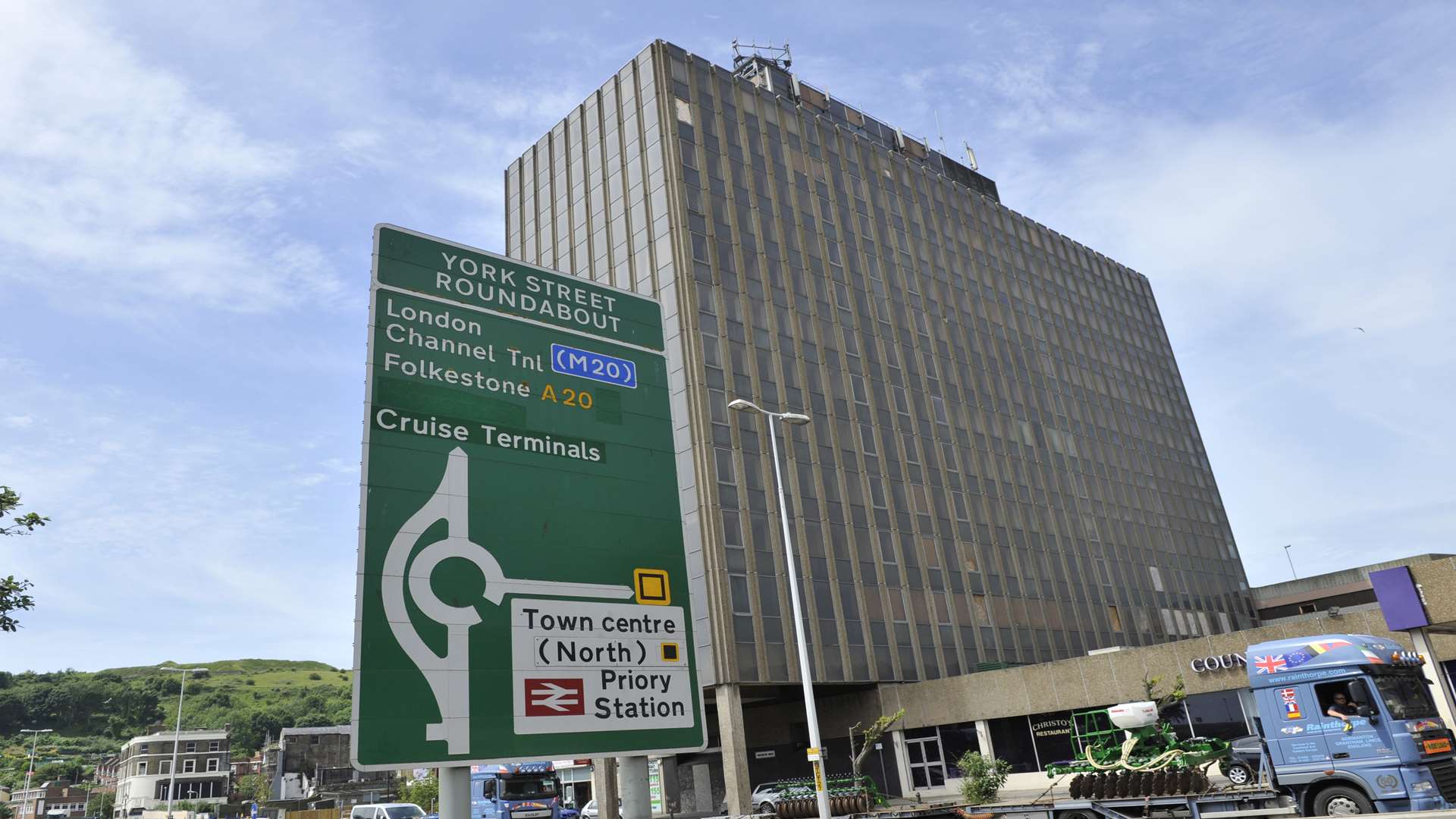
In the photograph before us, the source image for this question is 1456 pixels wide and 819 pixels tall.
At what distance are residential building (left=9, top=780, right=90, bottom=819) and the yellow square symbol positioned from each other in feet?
492

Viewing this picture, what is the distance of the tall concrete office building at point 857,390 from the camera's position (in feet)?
143

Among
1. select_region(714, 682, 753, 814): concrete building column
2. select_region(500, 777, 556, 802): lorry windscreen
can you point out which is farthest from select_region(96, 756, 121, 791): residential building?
select_region(714, 682, 753, 814): concrete building column

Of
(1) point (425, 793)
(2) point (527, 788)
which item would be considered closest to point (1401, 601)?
(2) point (527, 788)

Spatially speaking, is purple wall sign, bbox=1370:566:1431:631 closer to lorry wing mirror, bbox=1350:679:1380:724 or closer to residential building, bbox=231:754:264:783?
lorry wing mirror, bbox=1350:679:1380:724

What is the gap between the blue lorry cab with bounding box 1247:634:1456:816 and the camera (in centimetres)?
1555

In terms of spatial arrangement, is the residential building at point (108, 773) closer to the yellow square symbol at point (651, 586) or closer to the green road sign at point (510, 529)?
the green road sign at point (510, 529)

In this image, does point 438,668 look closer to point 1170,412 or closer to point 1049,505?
point 1049,505

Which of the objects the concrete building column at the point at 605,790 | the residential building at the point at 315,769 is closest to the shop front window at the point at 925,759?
the concrete building column at the point at 605,790

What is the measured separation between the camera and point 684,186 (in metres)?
48.1

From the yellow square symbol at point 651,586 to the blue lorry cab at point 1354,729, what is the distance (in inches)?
476

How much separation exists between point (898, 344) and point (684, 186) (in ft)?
54.8

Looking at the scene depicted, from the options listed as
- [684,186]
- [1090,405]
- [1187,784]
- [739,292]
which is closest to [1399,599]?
[1187,784]

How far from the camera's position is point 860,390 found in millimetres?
52000

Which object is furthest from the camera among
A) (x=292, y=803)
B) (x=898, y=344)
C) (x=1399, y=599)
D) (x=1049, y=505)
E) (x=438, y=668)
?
(x=292, y=803)
